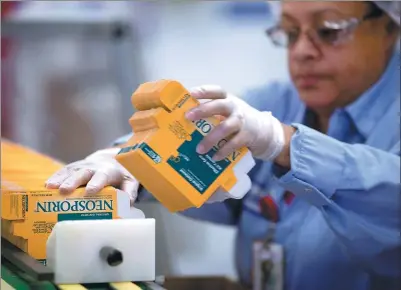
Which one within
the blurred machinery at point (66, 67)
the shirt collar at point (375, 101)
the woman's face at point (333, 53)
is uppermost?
the woman's face at point (333, 53)

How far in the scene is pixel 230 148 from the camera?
50.0 inches

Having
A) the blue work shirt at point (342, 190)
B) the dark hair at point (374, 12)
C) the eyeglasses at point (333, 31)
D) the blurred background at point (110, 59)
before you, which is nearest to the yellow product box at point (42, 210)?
the blue work shirt at point (342, 190)

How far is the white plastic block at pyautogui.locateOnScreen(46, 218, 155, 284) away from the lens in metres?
1.16

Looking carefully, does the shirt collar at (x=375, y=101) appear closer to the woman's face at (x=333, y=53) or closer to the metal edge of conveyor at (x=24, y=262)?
the woman's face at (x=333, y=53)

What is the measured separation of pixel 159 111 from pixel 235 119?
0.16 meters

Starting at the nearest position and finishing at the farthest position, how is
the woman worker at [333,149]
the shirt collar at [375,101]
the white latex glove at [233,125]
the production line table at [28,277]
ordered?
the production line table at [28,277] < the white latex glove at [233,125] < the woman worker at [333,149] < the shirt collar at [375,101]

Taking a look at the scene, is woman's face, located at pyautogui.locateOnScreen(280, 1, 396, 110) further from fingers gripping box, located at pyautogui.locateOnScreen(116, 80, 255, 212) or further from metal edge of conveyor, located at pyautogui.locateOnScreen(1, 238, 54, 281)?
metal edge of conveyor, located at pyautogui.locateOnScreen(1, 238, 54, 281)

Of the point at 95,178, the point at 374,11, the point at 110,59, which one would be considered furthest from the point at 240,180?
the point at 110,59

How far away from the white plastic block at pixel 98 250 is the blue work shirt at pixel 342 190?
0.40 meters

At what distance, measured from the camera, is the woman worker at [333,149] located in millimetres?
1470

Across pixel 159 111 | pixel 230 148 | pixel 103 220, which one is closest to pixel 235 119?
pixel 230 148

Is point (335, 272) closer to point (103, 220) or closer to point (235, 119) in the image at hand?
point (235, 119)

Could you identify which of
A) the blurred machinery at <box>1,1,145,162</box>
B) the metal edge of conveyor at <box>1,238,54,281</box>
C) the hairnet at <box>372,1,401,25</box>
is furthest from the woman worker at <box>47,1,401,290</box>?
the blurred machinery at <box>1,1,145,162</box>

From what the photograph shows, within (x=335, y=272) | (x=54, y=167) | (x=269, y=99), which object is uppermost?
(x=269, y=99)
